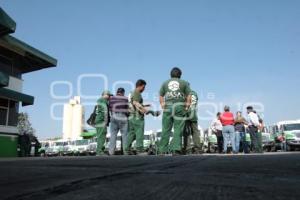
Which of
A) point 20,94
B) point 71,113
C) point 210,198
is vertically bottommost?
point 210,198

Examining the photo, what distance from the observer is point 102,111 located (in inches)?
389

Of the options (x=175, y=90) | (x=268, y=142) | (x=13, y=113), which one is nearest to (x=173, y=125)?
(x=175, y=90)

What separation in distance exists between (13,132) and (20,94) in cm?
175

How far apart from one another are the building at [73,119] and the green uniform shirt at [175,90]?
81.0 meters

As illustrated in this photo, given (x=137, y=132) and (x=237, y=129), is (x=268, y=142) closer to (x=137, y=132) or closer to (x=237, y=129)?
(x=237, y=129)

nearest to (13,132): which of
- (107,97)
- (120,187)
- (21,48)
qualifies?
(21,48)

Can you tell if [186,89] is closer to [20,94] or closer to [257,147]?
[257,147]

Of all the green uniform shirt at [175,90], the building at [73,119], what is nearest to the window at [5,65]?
the green uniform shirt at [175,90]

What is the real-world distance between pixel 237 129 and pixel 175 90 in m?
6.72

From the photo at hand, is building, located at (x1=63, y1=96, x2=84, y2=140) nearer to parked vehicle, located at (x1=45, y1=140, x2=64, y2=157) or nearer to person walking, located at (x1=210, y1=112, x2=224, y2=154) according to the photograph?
parked vehicle, located at (x1=45, y1=140, x2=64, y2=157)

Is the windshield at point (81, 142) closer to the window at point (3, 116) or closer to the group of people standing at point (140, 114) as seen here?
the window at point (3, 116)

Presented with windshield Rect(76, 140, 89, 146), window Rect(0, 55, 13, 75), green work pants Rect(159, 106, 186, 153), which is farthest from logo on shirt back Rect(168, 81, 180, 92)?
windshield Rect(76, 140, 89, 146)

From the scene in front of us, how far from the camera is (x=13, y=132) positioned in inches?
689

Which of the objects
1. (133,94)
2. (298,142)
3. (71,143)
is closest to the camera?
(133,94)
